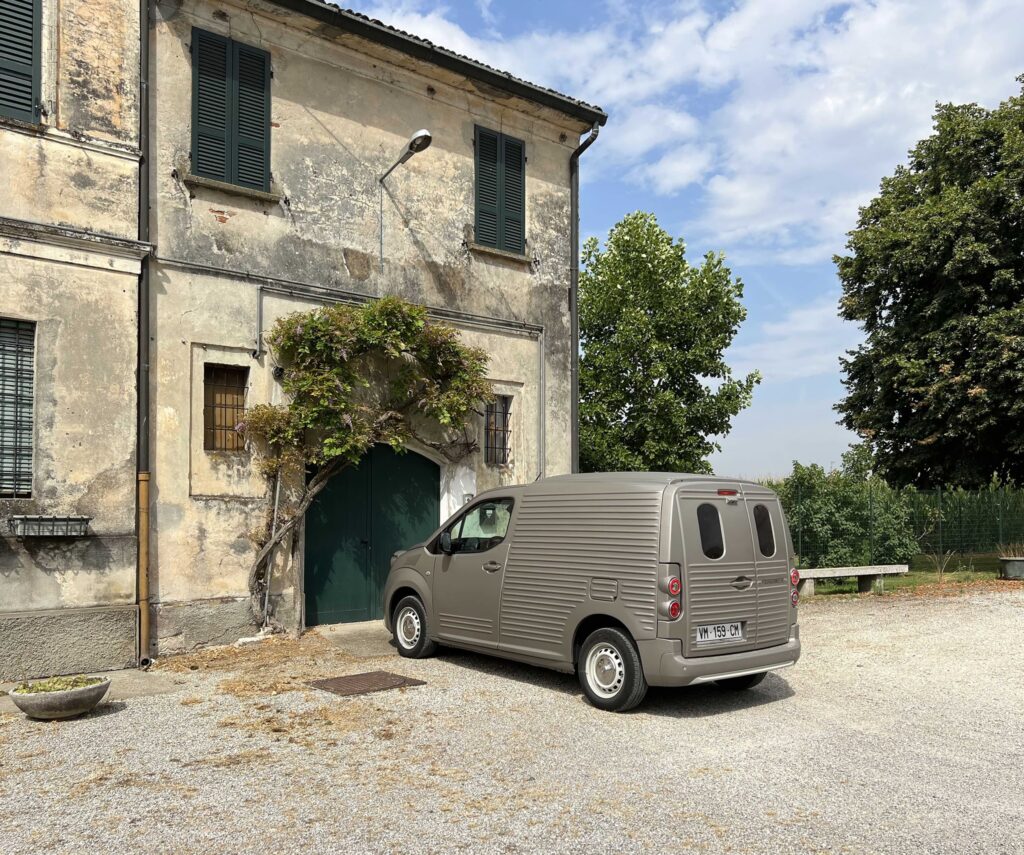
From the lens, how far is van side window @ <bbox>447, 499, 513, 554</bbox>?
9180 millimetres

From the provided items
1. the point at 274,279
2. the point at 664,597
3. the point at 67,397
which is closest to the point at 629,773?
the point at 664,597

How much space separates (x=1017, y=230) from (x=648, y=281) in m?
10.2

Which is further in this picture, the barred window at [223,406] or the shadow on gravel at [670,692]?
the barred window at [223,406]

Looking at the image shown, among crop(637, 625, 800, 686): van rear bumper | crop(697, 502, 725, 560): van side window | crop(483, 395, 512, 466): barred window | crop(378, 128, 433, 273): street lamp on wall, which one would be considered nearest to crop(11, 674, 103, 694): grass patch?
crop(637, 625, 800, 686): van rear bumper

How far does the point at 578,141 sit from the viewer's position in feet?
49.2

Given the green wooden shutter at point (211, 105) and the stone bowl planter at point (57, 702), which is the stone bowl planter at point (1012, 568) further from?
the stone bowl planter at point (57, 702)

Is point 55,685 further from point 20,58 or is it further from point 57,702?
point 20,58

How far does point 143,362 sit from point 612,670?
5.94 m

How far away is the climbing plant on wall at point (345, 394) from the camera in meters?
11.0

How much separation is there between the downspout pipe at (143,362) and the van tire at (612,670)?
4753 millimetres

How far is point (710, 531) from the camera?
791cm

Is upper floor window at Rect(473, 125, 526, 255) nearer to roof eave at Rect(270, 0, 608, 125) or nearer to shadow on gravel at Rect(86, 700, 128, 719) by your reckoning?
roof eave at Rect(270, 0, 608, 125)

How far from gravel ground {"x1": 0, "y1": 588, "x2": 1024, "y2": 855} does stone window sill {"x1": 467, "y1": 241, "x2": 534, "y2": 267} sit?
627 cm

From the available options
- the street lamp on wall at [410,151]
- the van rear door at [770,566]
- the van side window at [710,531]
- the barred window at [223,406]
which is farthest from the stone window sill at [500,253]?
the van side window at [710,531]
